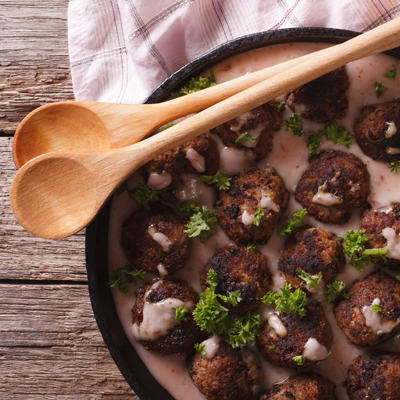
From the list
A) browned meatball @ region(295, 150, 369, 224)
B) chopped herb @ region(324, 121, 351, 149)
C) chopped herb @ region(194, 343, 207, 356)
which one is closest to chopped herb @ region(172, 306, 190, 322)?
chopped herb @ region(194, 343, 207, 356)

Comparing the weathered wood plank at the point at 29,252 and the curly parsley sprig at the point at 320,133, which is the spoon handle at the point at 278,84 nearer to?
the curly parsley sprig at the point at 320,133

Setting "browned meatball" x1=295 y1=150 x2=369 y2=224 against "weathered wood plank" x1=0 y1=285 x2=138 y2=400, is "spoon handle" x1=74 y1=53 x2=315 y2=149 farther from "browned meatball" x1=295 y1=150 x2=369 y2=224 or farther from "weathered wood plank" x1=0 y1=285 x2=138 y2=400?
"weathered wood plank" x1=0 y1=285 x2=138 y2=400

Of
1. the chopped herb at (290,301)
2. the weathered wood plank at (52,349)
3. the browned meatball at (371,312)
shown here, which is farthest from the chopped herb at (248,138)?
the weathered wood plank at (52,349)

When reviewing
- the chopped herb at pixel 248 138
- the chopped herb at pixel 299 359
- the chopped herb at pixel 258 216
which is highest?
the chopped herb at pixel 248 138

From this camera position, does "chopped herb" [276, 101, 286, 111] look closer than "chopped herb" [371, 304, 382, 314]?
No

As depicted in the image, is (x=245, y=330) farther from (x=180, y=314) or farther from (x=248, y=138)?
(x=248, y=138)

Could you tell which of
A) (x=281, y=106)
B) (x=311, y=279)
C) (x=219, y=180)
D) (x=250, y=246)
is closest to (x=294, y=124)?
(x=281, y=106)

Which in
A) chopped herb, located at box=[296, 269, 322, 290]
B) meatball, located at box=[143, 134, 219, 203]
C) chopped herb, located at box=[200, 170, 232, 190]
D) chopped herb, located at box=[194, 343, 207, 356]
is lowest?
chopped herb, located at box=[194, 343, 207, 356]

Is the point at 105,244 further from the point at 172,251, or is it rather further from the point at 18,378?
the point at 18,378
